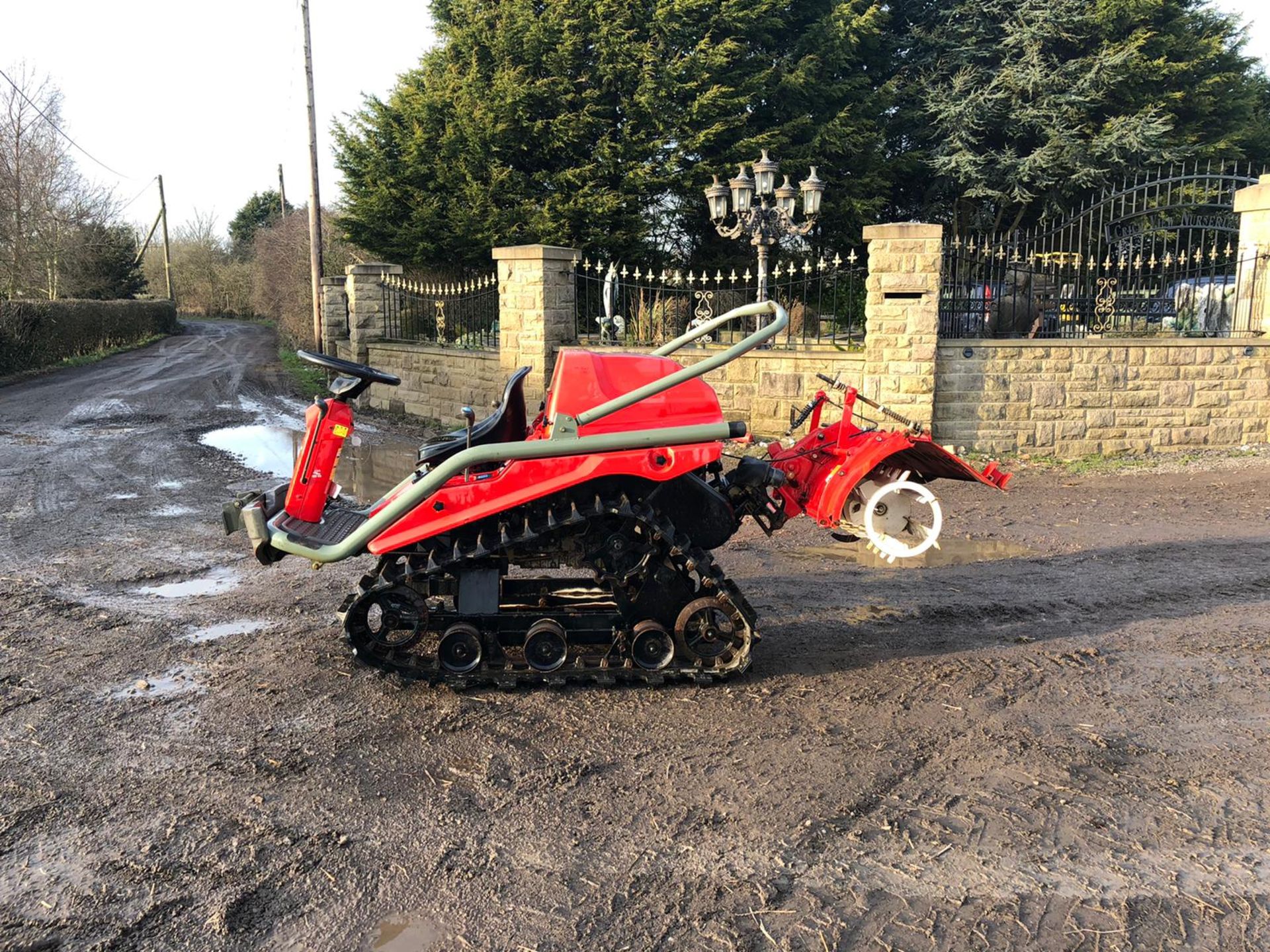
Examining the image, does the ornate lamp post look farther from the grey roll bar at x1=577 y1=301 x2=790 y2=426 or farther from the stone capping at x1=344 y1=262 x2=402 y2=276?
the grey roll bar at x1=577 y1=301 x2=790 y2=426

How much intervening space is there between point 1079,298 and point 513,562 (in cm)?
913

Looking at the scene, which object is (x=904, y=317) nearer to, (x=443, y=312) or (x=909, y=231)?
(x=909, y=231)

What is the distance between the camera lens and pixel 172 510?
8.34m

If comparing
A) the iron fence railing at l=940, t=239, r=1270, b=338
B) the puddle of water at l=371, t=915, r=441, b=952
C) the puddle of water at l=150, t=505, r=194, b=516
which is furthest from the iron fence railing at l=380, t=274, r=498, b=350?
the puddle of water at l=371, t=915, r=441, b=952

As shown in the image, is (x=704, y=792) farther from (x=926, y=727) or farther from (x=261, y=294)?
(x=261, y=294)

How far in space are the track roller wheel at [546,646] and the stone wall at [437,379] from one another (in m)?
8.58

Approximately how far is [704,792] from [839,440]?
92.2 inches

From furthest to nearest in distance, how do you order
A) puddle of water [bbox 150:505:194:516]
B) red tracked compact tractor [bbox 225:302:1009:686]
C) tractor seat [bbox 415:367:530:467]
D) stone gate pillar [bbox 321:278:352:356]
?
1. stone gate pillar [bbox 321:278:352:356]
2. puddle of water [bbox 150:505:194:516]
3. tractor seat [bbox 415:367:530:467]
4. red tracked compact tractor [bbox 225:302:1009:686]

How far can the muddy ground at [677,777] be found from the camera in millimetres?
2799

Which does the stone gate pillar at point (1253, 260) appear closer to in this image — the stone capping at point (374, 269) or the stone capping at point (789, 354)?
the stone capping at point (789, 354)

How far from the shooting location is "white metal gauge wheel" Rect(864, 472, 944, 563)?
4949 millimetres

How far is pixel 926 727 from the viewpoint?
4.03 m

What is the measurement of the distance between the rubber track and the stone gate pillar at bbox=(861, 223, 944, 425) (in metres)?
6.17

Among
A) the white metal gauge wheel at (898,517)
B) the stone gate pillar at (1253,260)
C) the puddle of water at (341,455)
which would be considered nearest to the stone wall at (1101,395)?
the stone gate pillar at (1253,260)
